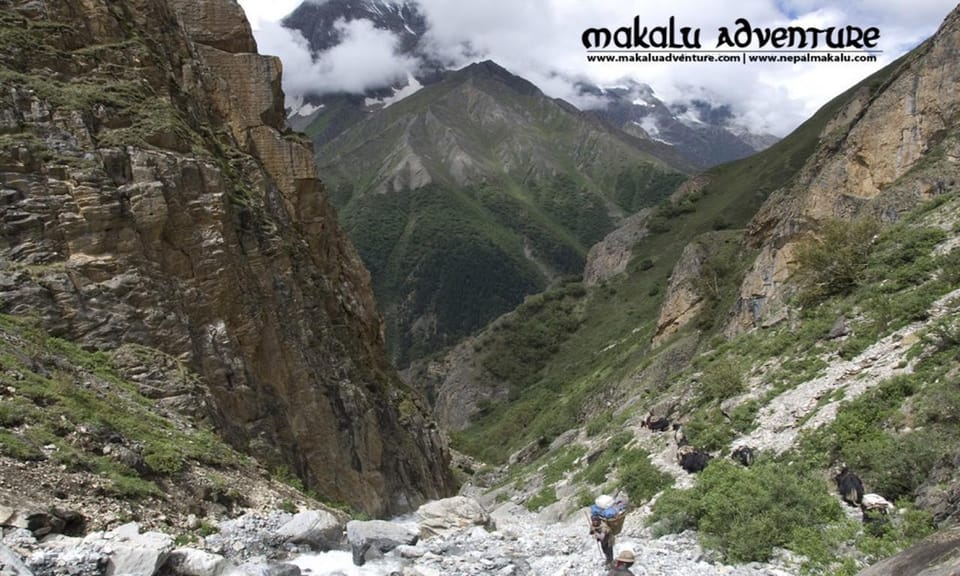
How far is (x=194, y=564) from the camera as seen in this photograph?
1138 cm

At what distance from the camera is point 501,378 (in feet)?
384

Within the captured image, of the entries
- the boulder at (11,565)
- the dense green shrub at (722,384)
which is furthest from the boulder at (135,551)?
the dense green shrub at (722,384)

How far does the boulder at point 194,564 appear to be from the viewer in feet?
36.9

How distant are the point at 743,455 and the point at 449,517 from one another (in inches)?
319

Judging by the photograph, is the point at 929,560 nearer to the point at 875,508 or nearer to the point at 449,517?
the point at 875,508

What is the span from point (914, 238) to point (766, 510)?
1710 centimetres

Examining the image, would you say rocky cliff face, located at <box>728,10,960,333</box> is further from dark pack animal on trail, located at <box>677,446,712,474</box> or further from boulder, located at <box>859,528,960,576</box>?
boulder, located at <box>859,528,960,576</box>

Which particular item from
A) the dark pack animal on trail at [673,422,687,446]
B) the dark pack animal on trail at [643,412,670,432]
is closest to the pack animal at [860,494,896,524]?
the dark pack animal on trail at [673,422,687,446]

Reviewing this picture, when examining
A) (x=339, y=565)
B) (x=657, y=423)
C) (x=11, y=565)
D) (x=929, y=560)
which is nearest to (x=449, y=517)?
(x=339, y=565)

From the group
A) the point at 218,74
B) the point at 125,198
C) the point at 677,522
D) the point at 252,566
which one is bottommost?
the point at 677,522

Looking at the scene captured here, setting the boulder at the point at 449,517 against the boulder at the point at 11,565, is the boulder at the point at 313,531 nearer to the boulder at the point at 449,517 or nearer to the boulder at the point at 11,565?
the boulder at the point at 449,517

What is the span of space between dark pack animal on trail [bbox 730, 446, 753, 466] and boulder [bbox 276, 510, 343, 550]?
1061 centimetres

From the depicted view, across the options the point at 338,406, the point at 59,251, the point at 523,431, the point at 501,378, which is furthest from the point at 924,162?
the point at 501,378

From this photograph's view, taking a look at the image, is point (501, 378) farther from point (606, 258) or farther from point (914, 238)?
point (914, 238)
